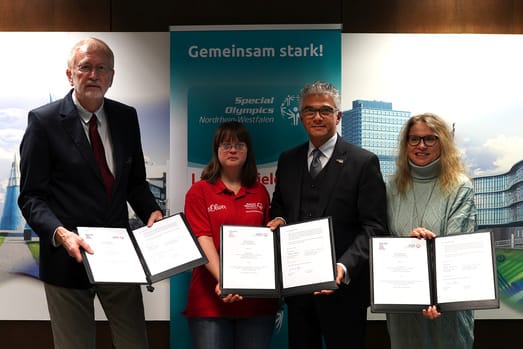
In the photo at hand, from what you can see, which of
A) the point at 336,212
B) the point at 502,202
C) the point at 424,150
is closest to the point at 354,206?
the point at 336,212

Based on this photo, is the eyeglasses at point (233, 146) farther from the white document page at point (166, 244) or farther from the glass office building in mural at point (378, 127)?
the glass office building in mural at point (378, 127)

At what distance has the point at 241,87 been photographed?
13.0ft

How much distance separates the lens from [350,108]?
4203mm

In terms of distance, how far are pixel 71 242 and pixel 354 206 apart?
1.46 m

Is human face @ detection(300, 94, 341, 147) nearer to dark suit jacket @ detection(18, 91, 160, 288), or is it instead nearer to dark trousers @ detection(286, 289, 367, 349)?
dark trousers @ detection(286, 289, 367, 349)

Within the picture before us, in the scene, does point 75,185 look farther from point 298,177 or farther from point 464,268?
point 464,268

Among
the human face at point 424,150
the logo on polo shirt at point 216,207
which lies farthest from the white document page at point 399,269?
the logo on polo shirt at point 216,207

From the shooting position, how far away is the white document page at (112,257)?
2.71 m

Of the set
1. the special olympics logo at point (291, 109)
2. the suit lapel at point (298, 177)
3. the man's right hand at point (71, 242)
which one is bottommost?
the man's right hand at point (71, 242)

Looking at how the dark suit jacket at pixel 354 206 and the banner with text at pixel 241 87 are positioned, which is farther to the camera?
the banner with text at pixel 241 87

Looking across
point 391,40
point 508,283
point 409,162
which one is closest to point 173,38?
point 391,40

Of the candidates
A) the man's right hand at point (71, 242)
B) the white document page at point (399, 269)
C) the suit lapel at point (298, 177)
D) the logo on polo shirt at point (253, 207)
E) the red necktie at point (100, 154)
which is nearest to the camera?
the man's right hand at point (71, 242)

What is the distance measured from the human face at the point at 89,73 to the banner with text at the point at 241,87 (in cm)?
104

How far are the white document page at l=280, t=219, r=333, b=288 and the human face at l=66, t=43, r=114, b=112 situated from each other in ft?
4.08
